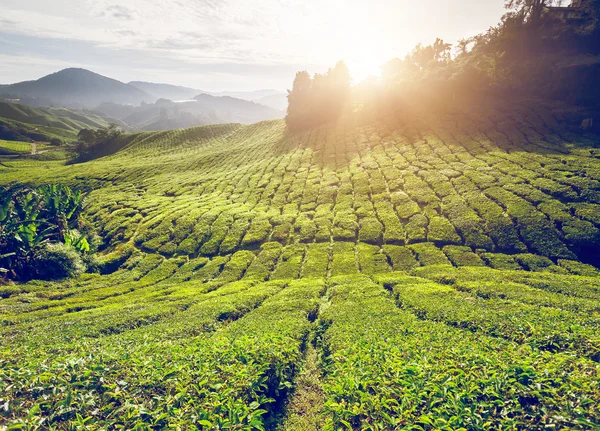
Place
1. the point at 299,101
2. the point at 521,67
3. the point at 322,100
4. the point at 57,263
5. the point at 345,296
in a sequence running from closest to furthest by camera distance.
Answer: the point at 345,296 → the point at 57,263 → the point at 521,67 → the point at 322,100 → the point at 299,101

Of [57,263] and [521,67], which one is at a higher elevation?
[521,67]

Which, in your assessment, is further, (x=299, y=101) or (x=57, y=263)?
(x=299, y=101)

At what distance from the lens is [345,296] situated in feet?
84.7

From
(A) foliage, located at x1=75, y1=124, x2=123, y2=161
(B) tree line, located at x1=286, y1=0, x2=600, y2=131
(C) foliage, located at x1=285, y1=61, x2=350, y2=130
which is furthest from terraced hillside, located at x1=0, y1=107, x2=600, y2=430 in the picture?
(A) foliage, located at x1=75, y1=124, x2=123, y2=161

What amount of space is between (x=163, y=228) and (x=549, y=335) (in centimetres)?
4560

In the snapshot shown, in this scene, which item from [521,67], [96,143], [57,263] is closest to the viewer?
[57,263]

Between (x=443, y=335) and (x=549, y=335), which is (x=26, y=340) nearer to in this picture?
(x=443, y=335)

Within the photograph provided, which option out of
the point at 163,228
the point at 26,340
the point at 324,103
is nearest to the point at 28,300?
the point at 26,340

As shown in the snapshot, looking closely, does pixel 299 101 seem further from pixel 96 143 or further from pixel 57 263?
pixel 96 143

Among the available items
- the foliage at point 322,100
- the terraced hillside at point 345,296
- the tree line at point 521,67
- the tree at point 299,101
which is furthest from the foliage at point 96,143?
the tree line at point 521,67

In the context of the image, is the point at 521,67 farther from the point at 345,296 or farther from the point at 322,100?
the point at 345,296

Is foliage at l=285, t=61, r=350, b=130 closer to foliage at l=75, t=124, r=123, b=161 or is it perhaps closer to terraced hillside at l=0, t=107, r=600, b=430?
terraced hillside at l=0, t=107, r=600, b=430

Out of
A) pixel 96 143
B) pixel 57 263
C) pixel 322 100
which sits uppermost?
pixel 322 100

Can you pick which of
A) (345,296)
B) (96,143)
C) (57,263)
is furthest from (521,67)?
(96,143)
